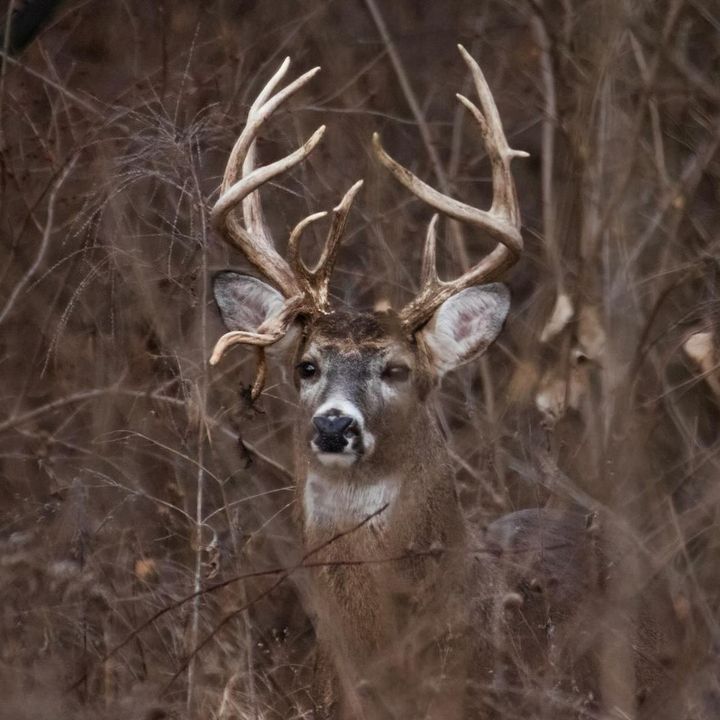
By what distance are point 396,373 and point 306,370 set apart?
28cm

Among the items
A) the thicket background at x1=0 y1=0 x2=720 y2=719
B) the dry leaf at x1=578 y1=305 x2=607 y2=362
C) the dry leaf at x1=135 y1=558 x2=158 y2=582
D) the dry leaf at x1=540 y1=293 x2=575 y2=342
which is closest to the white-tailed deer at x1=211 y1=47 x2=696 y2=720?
the thicket background at x1=0 y1=0 x2=720 y2=719

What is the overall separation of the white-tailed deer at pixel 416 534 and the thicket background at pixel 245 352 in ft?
0.80

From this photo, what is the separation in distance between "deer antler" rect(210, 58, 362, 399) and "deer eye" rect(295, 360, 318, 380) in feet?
0.43

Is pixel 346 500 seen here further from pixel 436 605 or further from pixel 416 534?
pixel 436 605

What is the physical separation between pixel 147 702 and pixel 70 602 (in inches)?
37.3

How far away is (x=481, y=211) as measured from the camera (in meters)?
5.08

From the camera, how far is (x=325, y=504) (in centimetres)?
507

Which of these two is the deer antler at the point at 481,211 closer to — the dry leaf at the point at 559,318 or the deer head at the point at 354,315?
the deer head at the point at 354,315

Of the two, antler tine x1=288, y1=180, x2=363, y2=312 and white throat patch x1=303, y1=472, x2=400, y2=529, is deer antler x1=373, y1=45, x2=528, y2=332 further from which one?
white throat patch x1=303, y1=472, x2=400, y2=529

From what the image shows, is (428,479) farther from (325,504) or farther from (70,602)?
(70,602)

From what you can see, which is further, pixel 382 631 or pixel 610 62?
pixel 610 62

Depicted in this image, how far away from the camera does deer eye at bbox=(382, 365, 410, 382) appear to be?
522cm

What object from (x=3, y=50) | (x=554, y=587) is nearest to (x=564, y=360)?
(x=554, y=587)

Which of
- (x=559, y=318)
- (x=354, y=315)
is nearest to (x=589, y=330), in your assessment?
(x=559, y=318)
